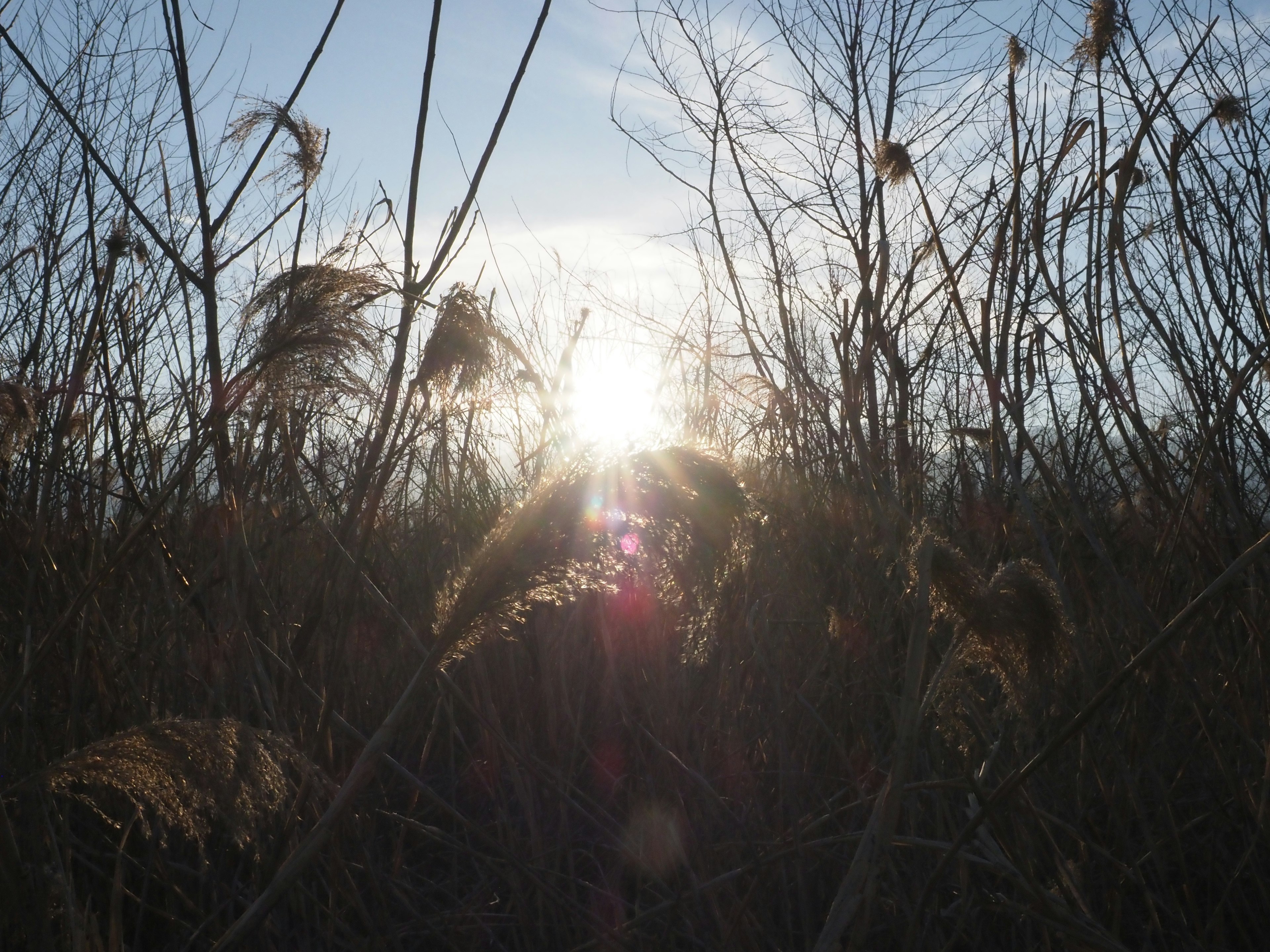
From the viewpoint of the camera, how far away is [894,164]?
1644 mm

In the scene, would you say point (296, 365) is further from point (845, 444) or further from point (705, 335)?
point (705, 335)

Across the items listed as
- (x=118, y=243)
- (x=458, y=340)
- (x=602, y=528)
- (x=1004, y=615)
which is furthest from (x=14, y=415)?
(x=1004, y=615)

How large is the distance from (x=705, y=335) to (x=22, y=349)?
86.2 inches

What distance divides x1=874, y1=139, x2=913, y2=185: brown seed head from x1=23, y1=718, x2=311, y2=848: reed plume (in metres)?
1.32

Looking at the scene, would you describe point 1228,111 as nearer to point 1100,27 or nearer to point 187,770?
point 1100,27

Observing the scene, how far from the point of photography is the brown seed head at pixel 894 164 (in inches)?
64.4

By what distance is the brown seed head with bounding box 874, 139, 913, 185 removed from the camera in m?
1.64

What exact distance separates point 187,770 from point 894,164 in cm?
143

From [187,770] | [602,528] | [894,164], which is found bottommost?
[187,770]

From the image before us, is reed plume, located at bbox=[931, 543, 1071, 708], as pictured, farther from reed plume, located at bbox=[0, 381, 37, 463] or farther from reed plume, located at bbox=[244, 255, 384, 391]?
reed plume, located at bbox=[0, 381, 37, 463]

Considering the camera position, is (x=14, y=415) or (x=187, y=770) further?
(x=14, y=415)

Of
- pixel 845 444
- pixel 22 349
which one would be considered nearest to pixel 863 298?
pixel 845 444

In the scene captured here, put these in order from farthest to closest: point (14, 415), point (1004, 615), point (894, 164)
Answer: point (894, 164)
point (14, 415)
point (1004, 615)

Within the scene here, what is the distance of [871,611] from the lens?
211cm
